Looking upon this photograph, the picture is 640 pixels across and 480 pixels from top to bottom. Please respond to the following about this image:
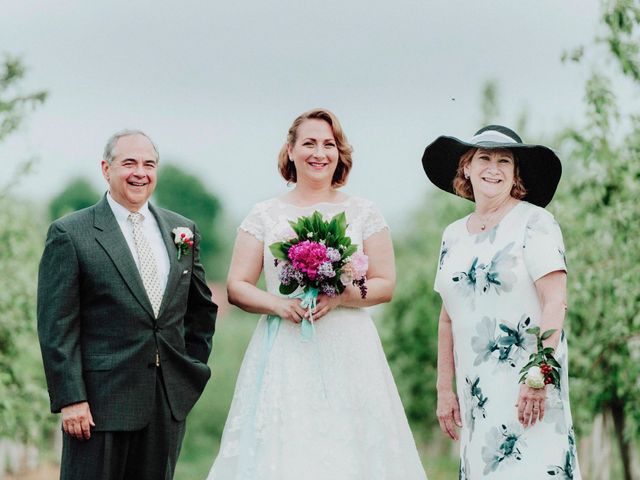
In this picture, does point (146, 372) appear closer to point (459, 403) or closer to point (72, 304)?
point (72, 304)

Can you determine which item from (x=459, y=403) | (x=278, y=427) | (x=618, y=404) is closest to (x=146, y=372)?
(x=278, y=427)

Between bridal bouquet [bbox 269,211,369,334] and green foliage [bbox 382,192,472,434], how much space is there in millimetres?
9975

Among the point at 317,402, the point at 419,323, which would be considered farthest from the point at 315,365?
the point at 419,323

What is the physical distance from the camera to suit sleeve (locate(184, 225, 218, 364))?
20.7 feet

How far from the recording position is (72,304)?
5754mm

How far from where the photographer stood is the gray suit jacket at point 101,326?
5.71 m

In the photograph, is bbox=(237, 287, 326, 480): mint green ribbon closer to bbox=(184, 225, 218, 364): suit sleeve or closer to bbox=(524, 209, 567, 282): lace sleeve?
bbox=(184, 225, 218, 364): suit sleeve

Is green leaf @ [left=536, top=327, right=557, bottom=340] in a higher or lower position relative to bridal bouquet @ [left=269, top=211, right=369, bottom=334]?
lower

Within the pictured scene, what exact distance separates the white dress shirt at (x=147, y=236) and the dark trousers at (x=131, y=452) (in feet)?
2.06

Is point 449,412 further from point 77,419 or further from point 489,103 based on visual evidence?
A: point 489,103

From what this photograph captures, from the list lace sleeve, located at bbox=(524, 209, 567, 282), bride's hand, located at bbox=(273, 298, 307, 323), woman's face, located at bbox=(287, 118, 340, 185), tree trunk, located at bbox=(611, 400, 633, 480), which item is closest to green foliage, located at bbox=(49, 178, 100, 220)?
tree trunk, located at bbox=(611, 400, 633, 480)

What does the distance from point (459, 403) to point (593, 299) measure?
4.09m

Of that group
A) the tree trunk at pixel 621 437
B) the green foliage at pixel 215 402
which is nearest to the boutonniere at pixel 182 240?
the tree trunk at pixel 621 437

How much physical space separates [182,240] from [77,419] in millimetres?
1190
